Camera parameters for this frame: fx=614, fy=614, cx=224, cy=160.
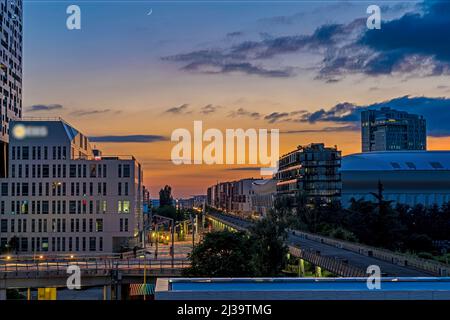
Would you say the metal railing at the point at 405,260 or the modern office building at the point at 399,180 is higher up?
the modern office building at the point at 399,180

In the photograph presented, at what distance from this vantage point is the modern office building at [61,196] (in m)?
33.7

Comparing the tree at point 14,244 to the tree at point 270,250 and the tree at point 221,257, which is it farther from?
the tree at point 221,257

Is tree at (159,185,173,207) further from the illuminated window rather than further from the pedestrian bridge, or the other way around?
the pedestrian bridge

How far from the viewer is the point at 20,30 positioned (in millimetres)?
48719

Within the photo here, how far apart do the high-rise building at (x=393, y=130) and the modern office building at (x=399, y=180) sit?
170ft

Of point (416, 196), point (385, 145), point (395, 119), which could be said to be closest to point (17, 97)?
point (416, 196)

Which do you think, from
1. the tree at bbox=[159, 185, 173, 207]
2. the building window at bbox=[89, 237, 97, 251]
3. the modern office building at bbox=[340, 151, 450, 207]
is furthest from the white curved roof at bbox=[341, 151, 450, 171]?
the building window at bbox=[89, 237, 97, 251]

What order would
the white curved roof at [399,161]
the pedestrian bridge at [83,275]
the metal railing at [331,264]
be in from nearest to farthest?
the metal railing at [331,264]
the pedestrian bridge at [83,275]
the white curved roof at [399,161]

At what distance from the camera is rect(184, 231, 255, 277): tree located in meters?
15.0

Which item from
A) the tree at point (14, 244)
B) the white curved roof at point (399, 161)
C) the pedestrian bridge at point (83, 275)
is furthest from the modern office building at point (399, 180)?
the pedestrian bridge at point (83, 275)

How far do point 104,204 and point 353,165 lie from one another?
1283 inches

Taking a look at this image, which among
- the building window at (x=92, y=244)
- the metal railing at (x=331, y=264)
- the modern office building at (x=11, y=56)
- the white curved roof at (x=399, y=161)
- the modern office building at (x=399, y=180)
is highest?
the modern office building at (x=11, y=56)

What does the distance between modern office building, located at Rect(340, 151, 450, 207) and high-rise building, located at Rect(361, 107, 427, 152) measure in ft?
170
